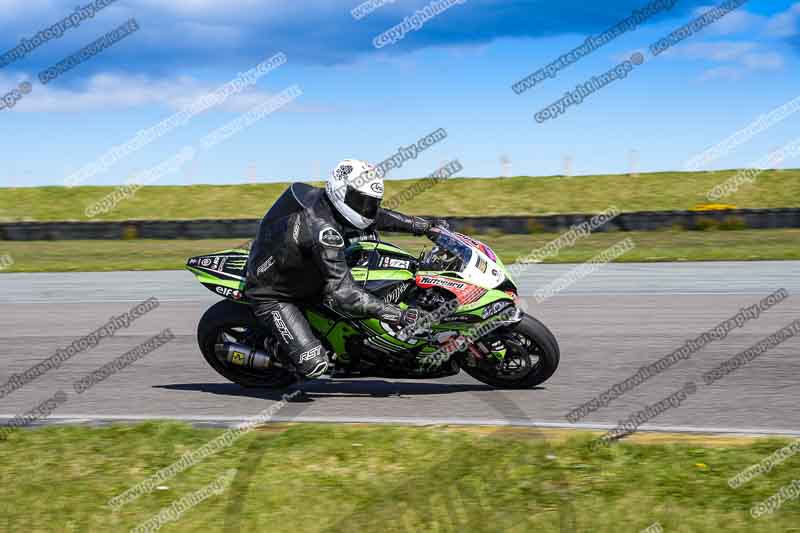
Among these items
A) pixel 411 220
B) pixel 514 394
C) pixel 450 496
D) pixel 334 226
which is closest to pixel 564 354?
pixel 514 394

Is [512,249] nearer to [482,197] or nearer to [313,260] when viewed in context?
[482,197]

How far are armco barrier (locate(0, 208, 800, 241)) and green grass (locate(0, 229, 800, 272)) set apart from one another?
19 cm

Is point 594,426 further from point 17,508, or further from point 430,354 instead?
point 17,508

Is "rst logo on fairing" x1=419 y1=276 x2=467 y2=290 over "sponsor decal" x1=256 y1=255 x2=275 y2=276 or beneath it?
beneath

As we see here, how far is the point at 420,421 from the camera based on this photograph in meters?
6.33

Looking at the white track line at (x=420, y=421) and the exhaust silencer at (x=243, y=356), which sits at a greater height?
the exhaust silencer at (x=243, y=356)

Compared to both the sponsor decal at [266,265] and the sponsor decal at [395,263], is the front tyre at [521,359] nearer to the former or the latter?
the sponsor decal at [395,263]

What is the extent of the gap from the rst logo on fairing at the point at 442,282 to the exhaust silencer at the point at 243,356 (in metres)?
1.34

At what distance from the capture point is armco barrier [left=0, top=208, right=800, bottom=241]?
69.6ft

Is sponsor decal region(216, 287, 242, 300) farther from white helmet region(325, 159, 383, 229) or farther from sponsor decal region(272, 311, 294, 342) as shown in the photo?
white helmet region(325, 159, 383, 229)

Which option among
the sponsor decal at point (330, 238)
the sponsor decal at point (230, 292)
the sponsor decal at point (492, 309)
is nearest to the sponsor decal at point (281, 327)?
the sponsor decal at point (230, 292)

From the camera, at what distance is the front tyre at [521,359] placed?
6.71 m

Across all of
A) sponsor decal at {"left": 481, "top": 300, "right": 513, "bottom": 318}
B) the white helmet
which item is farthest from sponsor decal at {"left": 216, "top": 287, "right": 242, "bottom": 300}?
sponsor decal at {"left": 481, "top": 300, "right": 513, "bottom": 318}

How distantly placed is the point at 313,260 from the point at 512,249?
44.1 feet
